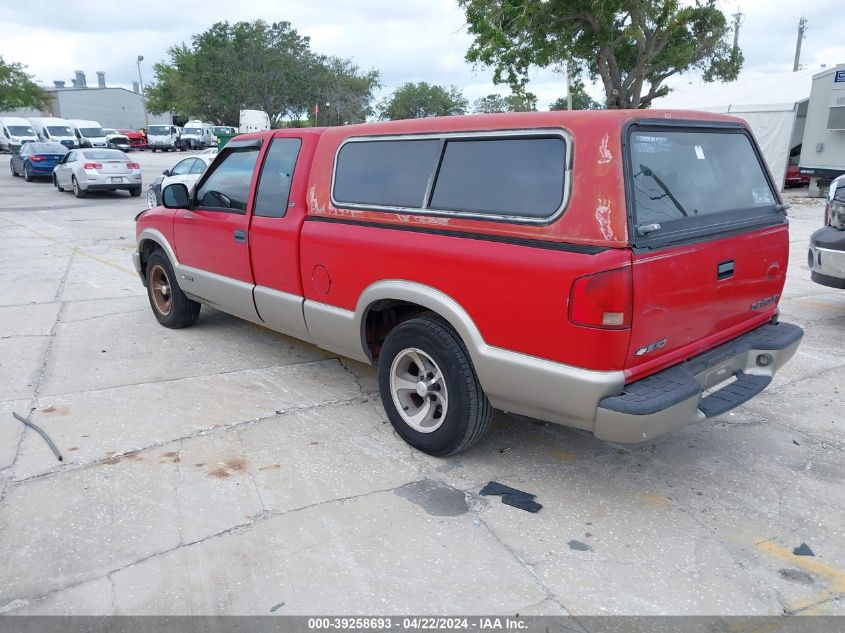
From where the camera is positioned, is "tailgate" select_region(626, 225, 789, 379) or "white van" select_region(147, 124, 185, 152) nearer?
"tailgate" select_region(626, 225, 789, 379)

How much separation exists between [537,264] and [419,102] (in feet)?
258

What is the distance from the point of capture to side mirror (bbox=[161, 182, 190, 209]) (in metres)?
5.46

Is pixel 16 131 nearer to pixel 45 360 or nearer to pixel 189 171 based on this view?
pixel 189 171

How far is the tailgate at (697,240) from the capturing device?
2990 mm

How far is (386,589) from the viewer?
2.76m

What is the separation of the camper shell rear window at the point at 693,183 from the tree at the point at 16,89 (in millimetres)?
74960

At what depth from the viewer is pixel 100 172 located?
1864cm

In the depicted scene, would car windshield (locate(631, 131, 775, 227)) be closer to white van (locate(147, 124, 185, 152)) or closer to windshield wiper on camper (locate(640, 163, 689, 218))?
Result: windshield wiper on camper (locate(640, 163, 689, 218))

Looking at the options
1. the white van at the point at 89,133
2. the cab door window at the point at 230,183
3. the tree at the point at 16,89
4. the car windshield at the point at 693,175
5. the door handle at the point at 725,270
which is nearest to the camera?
the car windshield at the point at 693,175

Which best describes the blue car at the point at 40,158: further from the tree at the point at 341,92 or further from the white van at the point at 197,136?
the tree at the point at 341,92

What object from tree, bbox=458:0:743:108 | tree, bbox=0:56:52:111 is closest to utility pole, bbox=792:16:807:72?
tree, bbox=458:0:743:108

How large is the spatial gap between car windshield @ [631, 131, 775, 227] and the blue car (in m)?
24.8

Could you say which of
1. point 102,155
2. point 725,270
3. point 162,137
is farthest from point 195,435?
point 162,137

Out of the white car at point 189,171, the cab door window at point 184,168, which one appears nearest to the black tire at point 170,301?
the white car at point 189,171
